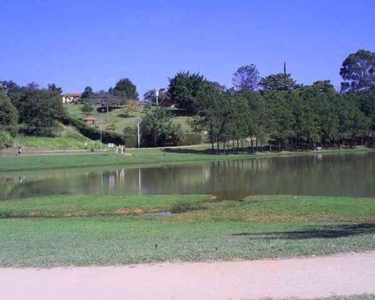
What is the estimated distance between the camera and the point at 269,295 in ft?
25.1

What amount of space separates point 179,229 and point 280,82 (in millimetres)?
147238

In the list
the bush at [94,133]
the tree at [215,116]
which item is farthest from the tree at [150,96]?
the tree at [215,116]

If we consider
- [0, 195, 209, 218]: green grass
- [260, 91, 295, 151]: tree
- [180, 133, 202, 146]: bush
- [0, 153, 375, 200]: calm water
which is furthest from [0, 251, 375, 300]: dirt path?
[180, 133, 202, 146]: bush

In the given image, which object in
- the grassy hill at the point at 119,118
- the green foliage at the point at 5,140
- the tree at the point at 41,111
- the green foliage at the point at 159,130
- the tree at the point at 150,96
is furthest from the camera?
the tree at the point at 150,96

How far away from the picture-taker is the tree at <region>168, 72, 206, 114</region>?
14125 centimetres

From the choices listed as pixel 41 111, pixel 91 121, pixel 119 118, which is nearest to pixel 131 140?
pixel 41 111

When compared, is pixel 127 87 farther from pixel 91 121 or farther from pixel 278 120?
pixel 278 120

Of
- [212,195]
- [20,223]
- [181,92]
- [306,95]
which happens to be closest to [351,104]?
[306,95]

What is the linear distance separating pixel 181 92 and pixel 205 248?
434ft

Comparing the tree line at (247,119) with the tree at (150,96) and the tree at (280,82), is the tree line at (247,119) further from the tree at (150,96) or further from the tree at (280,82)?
the tree at (150,96)

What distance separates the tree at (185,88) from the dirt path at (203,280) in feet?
427

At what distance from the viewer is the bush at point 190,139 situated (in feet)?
345

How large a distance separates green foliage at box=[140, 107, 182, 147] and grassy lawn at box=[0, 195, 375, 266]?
67.8m

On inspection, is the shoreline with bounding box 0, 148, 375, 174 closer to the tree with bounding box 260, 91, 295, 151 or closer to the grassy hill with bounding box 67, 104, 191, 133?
the tree with bounding box 260, 91, 295, 151
